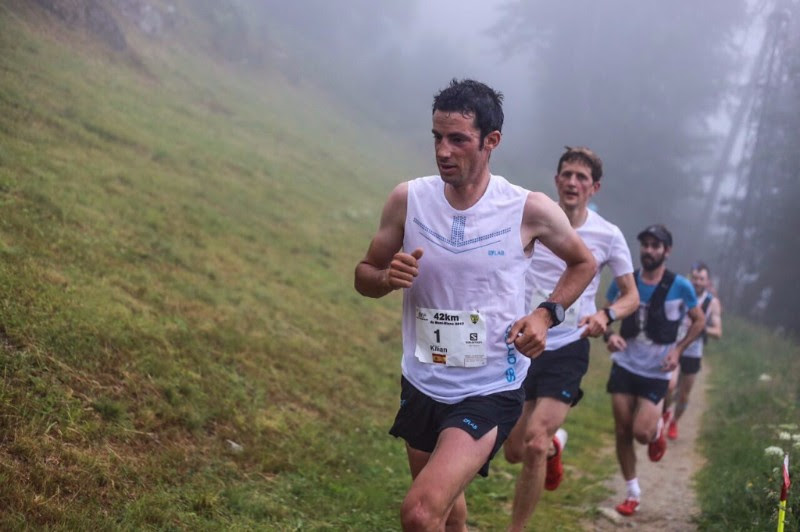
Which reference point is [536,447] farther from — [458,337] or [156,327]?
[156,327]

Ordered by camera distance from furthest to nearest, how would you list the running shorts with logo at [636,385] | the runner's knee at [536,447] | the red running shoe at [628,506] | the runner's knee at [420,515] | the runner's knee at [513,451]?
the running shorts with logo at [636,385]
the red running shoe at [628,506]
the runner's knee at [513,451]
the runner's knee at [536,447]
the runner's knee at [420,515]

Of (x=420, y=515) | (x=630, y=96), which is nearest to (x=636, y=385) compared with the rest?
(x=420, y=515)

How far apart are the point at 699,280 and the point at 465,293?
7938mm

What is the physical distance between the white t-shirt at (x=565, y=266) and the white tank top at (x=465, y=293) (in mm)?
1701

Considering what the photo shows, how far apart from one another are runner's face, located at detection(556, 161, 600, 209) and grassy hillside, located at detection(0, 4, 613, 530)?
2.45 m

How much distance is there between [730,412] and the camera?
10664 millimetres

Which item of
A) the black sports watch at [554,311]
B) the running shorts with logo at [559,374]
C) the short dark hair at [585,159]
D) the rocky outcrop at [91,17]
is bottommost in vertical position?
the running shorts with logo at [559,374]

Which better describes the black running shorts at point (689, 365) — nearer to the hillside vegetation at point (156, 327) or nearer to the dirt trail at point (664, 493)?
the dirt trail at point (664, 493)

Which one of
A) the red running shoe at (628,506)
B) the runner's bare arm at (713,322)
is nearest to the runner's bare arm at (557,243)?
the red running shoe at (628,506)

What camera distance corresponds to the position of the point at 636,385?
22.8ft

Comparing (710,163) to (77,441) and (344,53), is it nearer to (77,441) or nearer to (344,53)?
(344,53)

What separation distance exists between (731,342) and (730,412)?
8.88 m

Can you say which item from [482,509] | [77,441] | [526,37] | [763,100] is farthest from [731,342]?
[526,37]

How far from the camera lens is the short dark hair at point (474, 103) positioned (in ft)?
12.2
